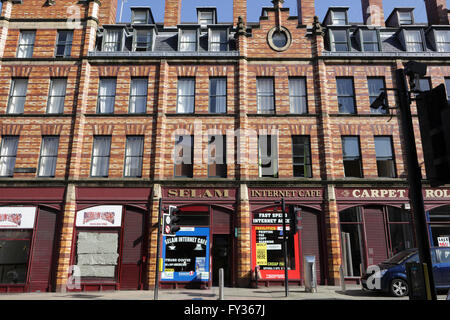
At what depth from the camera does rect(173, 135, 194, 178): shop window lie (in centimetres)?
1666

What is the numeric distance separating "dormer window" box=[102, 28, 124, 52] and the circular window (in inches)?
352

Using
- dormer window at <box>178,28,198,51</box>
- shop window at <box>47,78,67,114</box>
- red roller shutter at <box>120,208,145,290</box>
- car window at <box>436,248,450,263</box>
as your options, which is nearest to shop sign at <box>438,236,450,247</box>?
car window at <box>436,248,450,263</box>

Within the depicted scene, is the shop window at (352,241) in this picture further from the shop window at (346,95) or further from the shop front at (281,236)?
the shop window at (346,95)

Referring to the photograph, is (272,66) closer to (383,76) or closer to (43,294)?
(383,76)

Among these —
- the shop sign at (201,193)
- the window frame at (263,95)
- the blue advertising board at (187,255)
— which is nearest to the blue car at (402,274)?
the shop sign at (201,193)

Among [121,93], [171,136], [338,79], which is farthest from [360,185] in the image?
[121,93]

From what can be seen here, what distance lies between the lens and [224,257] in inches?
614

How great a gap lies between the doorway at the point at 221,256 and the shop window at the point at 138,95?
8.29 meters

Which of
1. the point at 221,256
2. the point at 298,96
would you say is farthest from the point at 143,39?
the point at 221,256

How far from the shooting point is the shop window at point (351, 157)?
54.9 feet

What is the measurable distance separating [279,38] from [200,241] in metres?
12.6

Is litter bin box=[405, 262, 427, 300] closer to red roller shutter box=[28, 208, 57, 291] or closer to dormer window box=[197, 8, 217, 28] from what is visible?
red roller shutter box=[28, 208, 57, 291]

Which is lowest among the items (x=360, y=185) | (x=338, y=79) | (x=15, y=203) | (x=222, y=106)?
(x=15, y=203)
